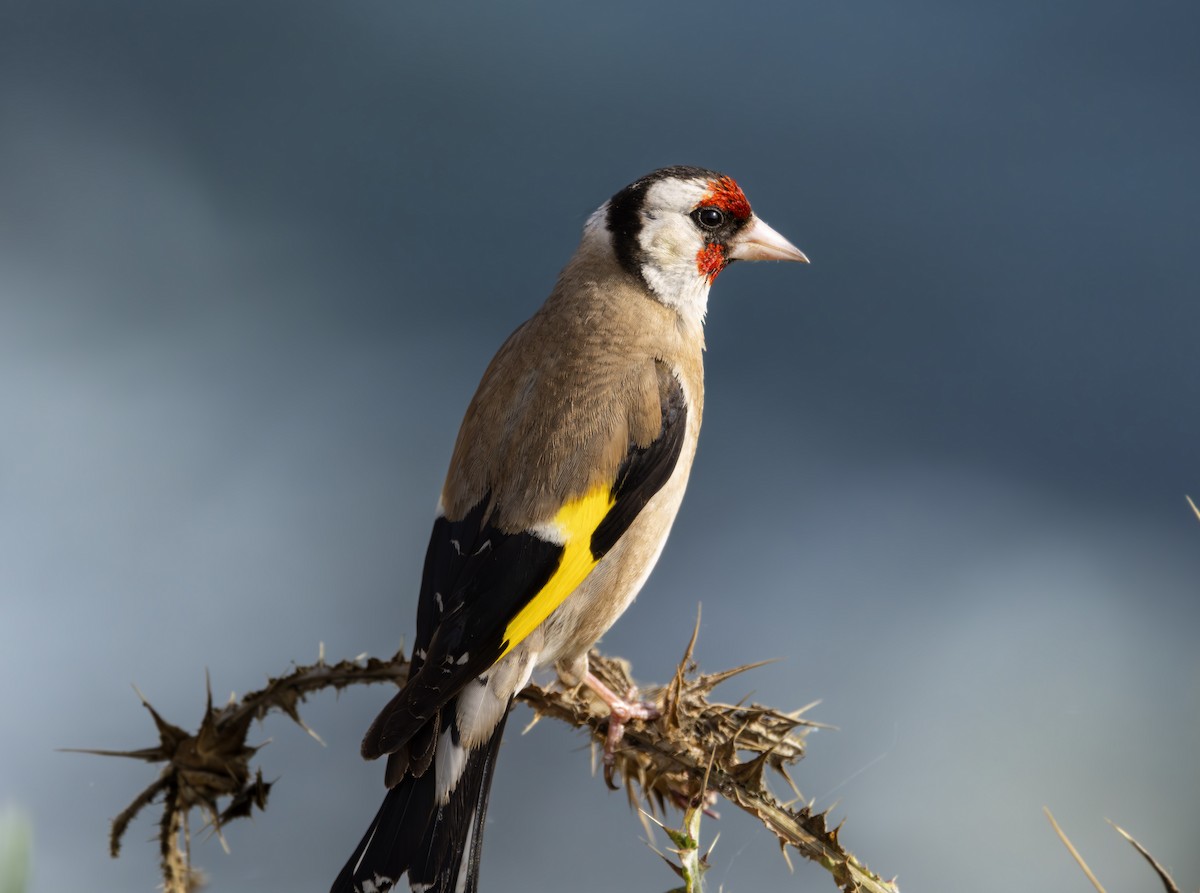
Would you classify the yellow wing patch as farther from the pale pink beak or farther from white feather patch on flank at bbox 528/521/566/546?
the pale pink beak

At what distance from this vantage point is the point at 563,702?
4.34 feet

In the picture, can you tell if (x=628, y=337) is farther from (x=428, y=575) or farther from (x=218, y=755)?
(x=218, y=755)

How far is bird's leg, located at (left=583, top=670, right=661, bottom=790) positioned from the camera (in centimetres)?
120

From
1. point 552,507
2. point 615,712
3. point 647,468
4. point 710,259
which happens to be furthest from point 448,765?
point 710,259

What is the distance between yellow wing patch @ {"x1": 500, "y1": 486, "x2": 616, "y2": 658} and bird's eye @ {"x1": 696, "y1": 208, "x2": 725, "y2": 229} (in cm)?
55

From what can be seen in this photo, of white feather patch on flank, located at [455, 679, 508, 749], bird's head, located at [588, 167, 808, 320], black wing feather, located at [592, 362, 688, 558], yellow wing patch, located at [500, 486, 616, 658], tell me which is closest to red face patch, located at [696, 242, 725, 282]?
bird's head, located at [588, 167, 808, 320]

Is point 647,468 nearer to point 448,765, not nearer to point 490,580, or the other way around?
point 490,580

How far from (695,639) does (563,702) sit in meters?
0.23

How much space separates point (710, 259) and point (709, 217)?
0.06 m

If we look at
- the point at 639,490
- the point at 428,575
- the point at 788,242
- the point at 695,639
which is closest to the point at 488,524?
the point at 428,575

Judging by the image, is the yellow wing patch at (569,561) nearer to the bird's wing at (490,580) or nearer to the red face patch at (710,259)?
the bird's wing at (490,580)

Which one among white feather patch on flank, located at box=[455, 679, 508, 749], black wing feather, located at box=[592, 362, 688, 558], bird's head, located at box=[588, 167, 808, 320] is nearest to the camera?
white feather patch on flank, located at box=[455, 679, 508, 749]

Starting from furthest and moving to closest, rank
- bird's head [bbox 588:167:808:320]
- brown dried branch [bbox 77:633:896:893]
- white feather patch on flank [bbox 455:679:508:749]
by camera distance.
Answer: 1. bird's head [bbox 588:167:808:320]
2. white feather patch on flank [bbox 455:679:508:749]
3. brown dried branch [bbox 77:633:896:893]

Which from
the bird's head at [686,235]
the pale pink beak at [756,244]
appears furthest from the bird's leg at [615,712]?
the pale pink beak at [756,244]
